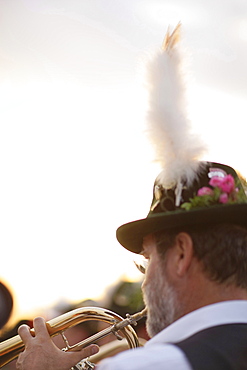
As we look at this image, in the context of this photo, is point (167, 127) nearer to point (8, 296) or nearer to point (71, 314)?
point (71, 314)

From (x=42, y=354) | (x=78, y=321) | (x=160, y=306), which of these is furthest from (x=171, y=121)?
(x=78, y=321)

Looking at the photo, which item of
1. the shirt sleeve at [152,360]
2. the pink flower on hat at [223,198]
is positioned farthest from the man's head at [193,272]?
the shirt sleeve at [152,360]

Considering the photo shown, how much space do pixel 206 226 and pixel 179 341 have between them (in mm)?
492

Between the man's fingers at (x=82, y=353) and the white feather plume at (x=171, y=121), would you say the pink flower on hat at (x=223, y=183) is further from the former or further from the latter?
the man's fingers at (x=82, y=353)

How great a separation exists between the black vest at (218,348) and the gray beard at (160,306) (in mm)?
275

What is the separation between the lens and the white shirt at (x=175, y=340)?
173 centimetres

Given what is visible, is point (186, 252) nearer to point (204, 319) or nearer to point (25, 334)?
point (204, 319)

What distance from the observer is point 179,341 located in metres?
1.87

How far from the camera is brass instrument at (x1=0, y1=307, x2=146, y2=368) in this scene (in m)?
3.25

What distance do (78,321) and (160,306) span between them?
1.39 meters

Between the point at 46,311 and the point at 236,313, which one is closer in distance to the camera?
the point at 236,313

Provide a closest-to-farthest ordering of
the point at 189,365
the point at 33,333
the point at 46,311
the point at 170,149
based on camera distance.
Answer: the point at 189,365
the point at 170,149
the point at 33,333
the point at 46,311

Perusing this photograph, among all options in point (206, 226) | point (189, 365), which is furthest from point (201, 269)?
point (189, 365)

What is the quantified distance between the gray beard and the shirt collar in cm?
15
